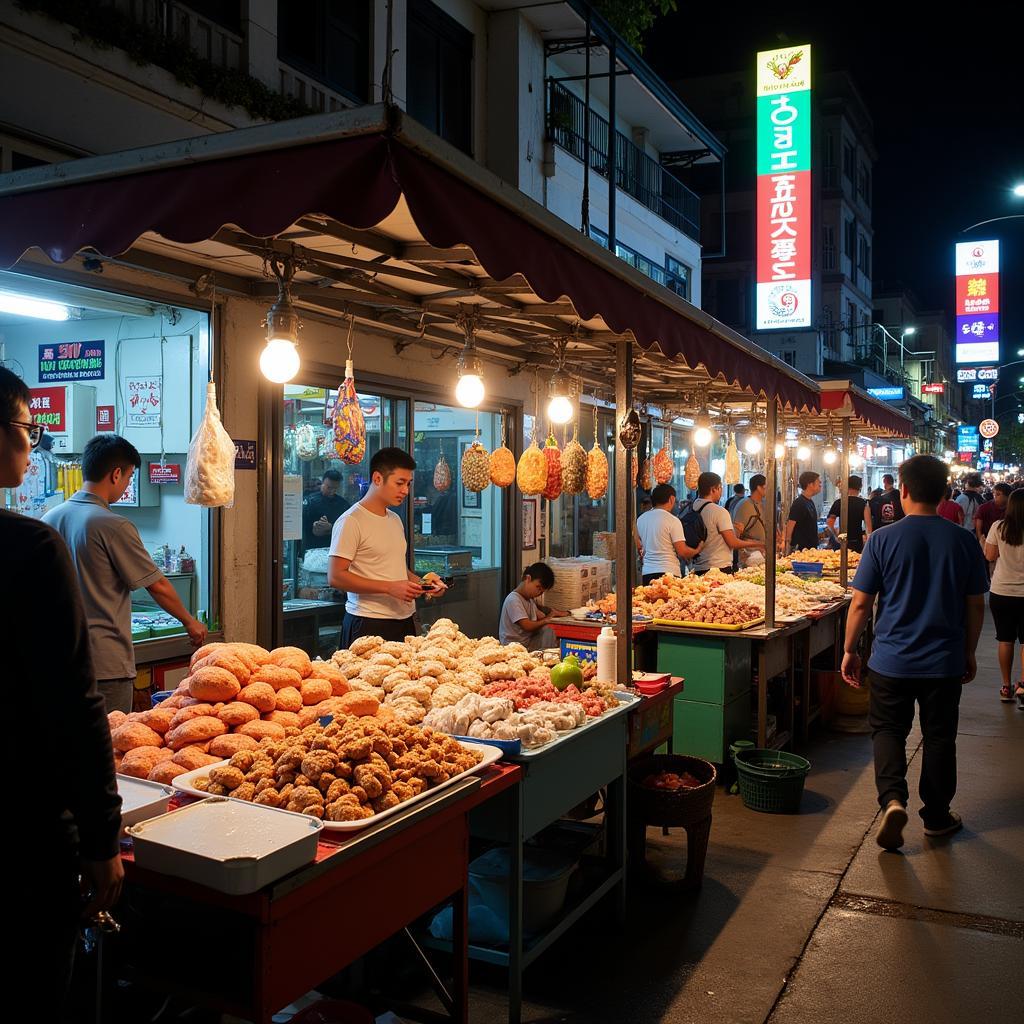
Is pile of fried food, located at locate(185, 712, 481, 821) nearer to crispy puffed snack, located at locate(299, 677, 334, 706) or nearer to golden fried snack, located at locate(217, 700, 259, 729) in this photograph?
golden fried snack, located at locate(217, 700, 259, 729)

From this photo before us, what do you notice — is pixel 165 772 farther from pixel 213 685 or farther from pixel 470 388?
pixel 470 388

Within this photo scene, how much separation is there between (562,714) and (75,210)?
2.94 meters

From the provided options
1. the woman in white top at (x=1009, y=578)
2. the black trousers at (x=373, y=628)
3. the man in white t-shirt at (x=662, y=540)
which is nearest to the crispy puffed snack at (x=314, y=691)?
the black trousers at (x=373, y=628)

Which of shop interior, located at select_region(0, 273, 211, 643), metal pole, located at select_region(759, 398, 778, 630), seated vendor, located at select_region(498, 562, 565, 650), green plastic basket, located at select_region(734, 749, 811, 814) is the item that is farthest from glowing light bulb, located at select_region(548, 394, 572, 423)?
green plastic basket, located at select_region(734, 749, 811, 814)

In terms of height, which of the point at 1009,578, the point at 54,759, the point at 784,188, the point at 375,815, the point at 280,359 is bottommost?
the point at 375,815

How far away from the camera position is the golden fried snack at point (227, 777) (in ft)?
10.3

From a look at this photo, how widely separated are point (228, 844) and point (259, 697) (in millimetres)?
1210

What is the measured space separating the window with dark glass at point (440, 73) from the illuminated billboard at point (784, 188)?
7.78m

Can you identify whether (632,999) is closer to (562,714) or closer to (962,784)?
(562,714)

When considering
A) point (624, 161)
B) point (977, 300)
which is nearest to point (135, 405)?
point (624, 161)

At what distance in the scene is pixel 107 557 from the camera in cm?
487

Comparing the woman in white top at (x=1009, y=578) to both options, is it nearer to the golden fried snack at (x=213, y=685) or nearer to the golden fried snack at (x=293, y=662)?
the golden fried snack at (x=293, y=662)

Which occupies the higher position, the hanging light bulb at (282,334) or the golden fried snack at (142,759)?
the hanging light bulb at (282,334)

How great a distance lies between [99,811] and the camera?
2285 mm
